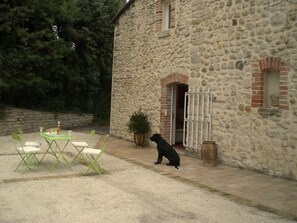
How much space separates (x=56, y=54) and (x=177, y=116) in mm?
6318

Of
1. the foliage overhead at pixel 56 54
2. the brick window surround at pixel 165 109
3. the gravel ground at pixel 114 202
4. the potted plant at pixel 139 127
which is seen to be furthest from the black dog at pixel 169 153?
the foliage overhead at pixel 56 54

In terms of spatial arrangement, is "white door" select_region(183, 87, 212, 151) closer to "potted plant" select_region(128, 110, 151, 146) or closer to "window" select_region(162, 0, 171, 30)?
"potted plant" select_region(128, 110, 151, 146)

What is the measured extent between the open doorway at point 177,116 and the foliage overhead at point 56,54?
19.3ft

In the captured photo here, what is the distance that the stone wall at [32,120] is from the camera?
43.1 feet

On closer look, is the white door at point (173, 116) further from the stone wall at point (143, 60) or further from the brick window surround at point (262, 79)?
the brick window surround at point (262, 79)

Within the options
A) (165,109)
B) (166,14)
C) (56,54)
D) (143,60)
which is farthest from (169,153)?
(56,54)

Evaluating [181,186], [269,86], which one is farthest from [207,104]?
[181,186]

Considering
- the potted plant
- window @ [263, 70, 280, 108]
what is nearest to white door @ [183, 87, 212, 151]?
window @ [263, 70, 280, 108]

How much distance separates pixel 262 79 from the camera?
6738 mm

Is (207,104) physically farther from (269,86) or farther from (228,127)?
(269,86)

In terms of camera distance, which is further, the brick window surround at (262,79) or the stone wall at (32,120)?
the stone wall at (32,120)

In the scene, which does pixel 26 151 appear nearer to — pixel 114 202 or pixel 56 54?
pixel 114 202

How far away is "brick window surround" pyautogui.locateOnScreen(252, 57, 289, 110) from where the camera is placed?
623cm

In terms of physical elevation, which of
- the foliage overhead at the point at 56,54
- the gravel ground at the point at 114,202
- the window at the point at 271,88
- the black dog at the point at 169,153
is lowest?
the gravel ground at the point at 114,202
